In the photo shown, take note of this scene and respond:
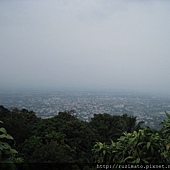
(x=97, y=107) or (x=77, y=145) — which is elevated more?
(x=77, y=145)

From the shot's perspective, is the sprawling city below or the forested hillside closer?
the forested hillside

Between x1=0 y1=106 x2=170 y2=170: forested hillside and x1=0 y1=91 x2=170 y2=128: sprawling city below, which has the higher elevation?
x1=0 y1=106 x2=170 y2=170: forested hillside

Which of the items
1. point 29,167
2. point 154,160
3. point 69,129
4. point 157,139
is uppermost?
point 157,139

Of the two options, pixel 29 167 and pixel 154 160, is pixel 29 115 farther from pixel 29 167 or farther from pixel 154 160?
pixel 154 160

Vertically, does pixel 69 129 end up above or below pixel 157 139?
below

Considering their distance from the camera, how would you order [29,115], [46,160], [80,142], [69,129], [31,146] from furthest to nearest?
[29,115], [69,129], [80,142], [31,146], [46,160]

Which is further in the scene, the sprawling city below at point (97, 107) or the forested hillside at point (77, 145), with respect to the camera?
the sprawling city below at point (97, 107)

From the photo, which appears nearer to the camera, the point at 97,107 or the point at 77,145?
the point at 77,145

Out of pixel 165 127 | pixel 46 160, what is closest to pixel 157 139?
pixel 165 127
